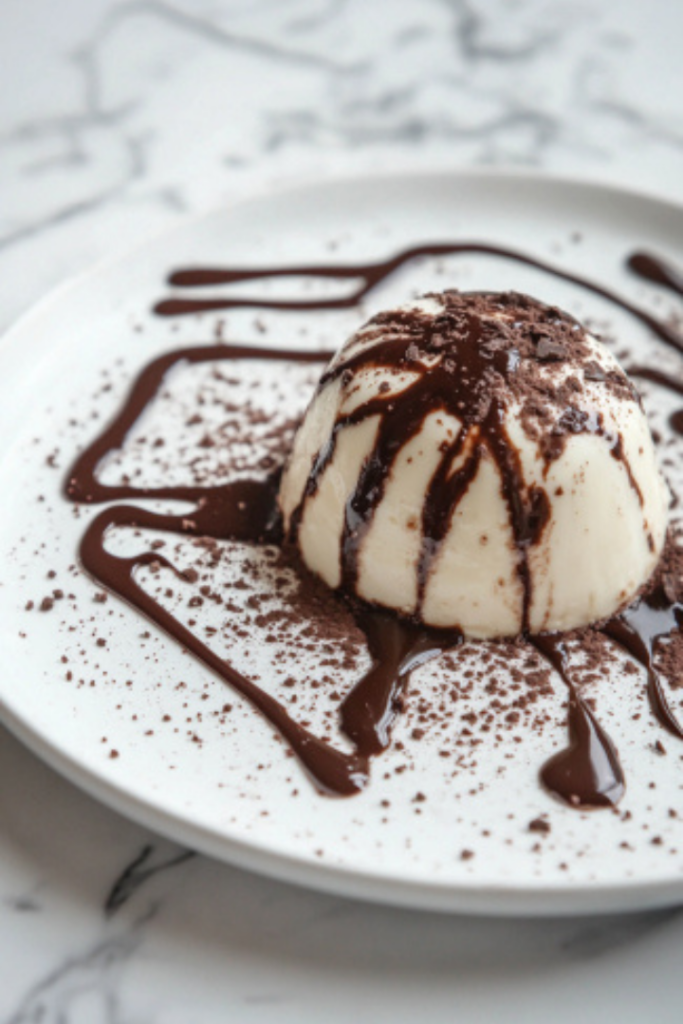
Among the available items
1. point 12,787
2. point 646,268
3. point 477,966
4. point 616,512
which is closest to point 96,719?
point 12,787

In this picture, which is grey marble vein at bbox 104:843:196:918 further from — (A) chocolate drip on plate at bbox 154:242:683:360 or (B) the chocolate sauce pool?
(A) chocolate drip on plate at bbox 154:242:683:360

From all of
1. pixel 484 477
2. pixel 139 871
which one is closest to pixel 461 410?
pixel 484 477

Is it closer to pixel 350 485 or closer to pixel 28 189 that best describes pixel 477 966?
pixel 350 485

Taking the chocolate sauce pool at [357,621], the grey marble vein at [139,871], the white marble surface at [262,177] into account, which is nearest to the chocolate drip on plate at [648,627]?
the chocolate sauce pool at [357,621]

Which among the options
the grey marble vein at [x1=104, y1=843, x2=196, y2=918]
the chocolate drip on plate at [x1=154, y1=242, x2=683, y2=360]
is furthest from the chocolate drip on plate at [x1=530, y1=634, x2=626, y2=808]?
the chocolate drip on plate at [x1=154, y1=242, x2=683, y2=360]

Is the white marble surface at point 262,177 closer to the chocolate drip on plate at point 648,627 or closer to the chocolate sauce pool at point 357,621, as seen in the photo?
the chocolate sauce pool at point 357,621

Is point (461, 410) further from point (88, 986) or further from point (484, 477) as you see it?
point (88, 986)
